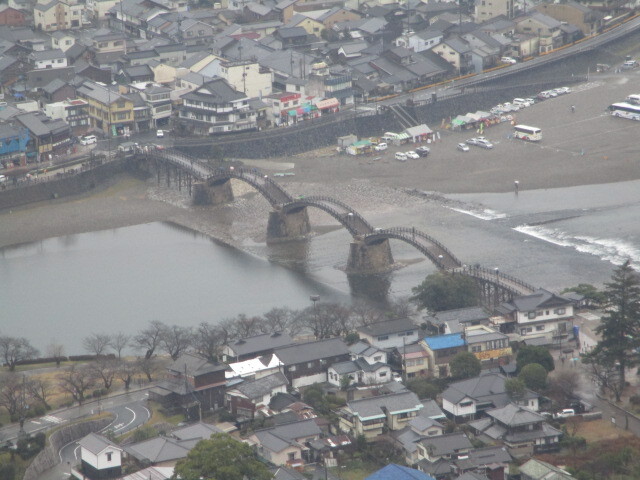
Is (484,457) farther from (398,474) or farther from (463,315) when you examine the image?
(463,315)

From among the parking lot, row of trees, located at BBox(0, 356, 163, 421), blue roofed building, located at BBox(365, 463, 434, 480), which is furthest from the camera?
the parking lot

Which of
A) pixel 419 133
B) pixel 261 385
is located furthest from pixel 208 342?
pixel 419 133

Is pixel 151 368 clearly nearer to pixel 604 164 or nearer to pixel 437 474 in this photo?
pixel 437 474

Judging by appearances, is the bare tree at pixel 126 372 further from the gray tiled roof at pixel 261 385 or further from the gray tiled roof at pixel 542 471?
the gray tiled roof at pixel 542 471

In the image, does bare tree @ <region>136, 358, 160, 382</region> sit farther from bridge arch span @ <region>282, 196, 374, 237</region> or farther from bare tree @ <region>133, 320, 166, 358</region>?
bridge arch span @ <region>282, 196, 374, 237</region>

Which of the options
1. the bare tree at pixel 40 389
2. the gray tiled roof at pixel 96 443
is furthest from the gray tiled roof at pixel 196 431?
the bare tree at pixel 40 389

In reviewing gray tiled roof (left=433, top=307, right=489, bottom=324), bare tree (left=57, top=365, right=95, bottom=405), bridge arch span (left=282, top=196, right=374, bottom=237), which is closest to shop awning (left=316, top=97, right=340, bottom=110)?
bridge arch span (left=282, top=196, right=374, bottom=237)
